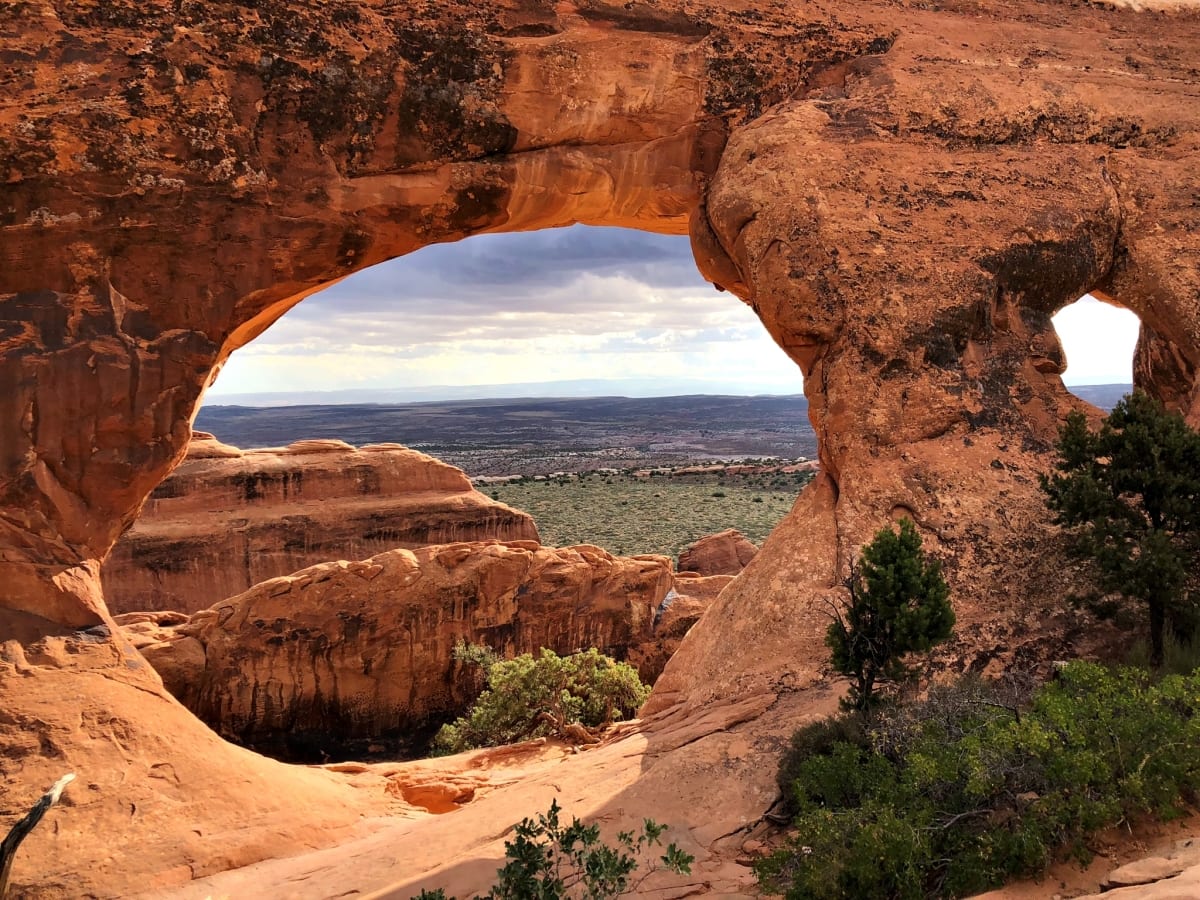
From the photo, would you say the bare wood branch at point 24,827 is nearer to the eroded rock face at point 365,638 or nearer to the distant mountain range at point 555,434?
the eroded rock face at point 365,638

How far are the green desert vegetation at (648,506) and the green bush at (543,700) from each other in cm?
1828

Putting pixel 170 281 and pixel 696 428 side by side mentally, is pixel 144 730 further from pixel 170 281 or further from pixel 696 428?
pixel 696 428

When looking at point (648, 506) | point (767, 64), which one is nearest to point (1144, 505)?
point (767, 64)

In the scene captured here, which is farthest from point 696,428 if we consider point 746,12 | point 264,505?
point 746,12

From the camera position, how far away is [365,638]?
18750 mm

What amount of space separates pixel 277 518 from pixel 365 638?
11.7 meters

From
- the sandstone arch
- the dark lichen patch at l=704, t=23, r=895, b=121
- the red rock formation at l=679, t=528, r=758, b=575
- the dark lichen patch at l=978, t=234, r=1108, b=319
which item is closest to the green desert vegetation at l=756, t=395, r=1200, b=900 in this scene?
the sandstone arch

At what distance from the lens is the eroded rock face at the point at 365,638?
18.0 metres

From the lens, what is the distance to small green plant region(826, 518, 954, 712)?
25.7 feet

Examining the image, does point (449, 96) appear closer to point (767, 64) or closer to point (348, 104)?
point (348, 104)

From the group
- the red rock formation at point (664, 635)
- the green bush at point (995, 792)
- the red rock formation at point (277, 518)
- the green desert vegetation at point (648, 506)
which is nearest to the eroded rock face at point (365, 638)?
the red rock formation at point (664, 635)

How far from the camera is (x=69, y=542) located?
1116 centimetres

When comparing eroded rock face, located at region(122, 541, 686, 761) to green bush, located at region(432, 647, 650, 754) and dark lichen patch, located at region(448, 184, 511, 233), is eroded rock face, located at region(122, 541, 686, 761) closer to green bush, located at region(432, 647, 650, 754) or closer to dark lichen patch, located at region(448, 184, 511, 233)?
green bush, located at region(432, 647, 650, 754)

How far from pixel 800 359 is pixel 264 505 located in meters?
22.6
